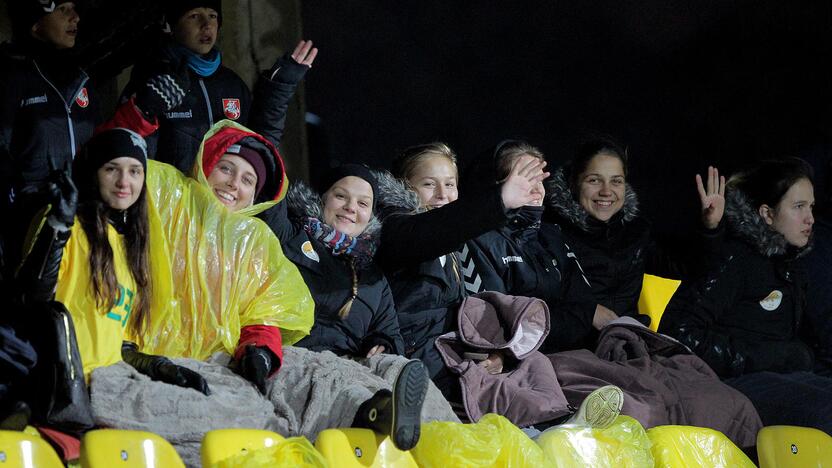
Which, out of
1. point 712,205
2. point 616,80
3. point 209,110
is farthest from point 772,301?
point 209,110

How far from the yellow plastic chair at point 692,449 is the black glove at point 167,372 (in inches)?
40.3

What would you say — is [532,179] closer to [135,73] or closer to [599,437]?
[599,437]

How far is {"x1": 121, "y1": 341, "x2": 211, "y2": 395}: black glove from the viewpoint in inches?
92.4

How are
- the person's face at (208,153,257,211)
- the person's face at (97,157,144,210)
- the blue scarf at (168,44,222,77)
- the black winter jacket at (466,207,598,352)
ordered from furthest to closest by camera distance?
the black winter jacket at (466,207,598,352) → the blue scarf at (168,44,222,77) → the person's face at (208,153,257,211) → the person's face at (97,157,144,210)

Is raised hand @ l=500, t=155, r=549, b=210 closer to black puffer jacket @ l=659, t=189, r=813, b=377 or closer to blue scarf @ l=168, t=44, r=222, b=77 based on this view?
black puffer jacket @ l=659, t=189, r=813, b=377

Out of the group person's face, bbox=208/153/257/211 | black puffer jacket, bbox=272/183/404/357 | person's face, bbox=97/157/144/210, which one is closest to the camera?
person's face, bbox=97/157/144/210

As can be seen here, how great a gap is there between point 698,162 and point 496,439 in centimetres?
274

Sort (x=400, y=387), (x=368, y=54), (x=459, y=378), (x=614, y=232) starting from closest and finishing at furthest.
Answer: (x=400, y=387) < (x=459, y=378) < (x=614, y=232) < (x=368, y=54)

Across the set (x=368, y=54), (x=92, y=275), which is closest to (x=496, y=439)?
(x=92, y=275)

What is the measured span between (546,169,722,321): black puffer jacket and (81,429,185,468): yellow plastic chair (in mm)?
1848

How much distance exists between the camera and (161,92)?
2.88 m

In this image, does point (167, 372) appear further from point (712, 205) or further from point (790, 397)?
point (712, 205)

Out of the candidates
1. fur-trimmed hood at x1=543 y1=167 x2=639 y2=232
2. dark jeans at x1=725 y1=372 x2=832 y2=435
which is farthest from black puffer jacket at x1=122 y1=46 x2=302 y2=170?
dark jeans at x1=725 y1=372 x2=832 y2=435

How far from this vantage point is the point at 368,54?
179 inches
